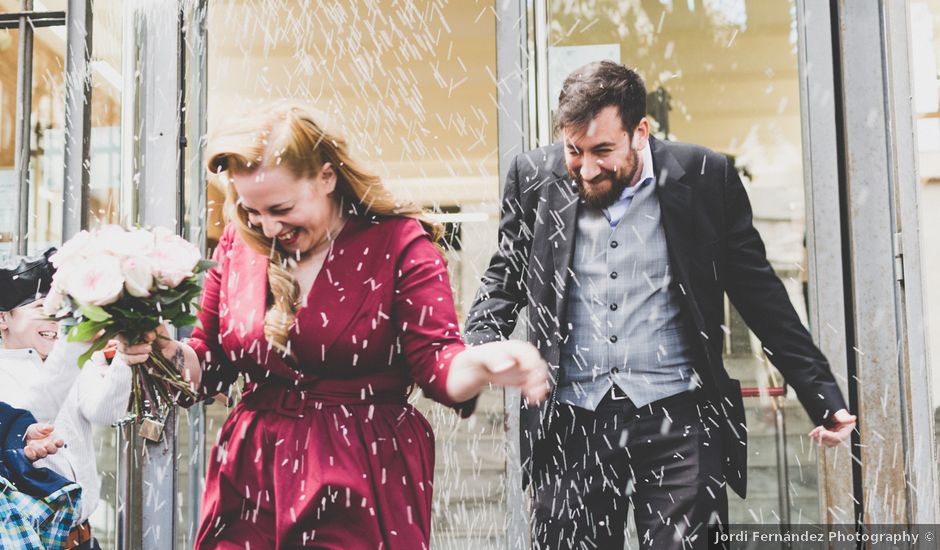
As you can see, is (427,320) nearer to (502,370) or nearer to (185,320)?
(502,370)

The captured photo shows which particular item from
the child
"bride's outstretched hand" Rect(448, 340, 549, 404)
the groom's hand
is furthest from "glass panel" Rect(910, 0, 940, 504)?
the child

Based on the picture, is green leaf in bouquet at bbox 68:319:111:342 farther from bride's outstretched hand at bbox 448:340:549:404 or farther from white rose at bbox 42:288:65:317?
bride's outstretched hand at bbox 448:340:549:404

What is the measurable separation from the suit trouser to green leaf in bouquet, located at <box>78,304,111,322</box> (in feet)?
4.61

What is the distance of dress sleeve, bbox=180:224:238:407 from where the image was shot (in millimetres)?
2266

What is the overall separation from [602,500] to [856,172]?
6.26 feet

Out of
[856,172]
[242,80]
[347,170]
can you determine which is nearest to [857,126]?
[856,172]

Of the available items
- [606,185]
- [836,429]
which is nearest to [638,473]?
[836,429]

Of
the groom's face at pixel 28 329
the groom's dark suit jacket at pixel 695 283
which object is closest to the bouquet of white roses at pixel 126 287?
the groom's dark suit jacket at pixel 695 283

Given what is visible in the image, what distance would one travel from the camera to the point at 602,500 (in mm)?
2895

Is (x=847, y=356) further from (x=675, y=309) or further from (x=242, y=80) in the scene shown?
(x=242, y=80)

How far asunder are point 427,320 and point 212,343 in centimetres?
60

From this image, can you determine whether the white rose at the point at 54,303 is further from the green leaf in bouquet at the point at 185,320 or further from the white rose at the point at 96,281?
the green leaf in bouquet at the point at 185,320

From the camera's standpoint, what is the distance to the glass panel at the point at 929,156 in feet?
12.3

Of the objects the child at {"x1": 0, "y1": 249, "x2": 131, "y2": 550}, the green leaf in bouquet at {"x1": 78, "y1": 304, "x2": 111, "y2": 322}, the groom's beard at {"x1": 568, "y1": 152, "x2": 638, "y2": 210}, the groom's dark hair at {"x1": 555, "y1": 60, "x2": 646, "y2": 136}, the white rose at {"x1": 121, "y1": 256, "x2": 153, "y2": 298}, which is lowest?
the child at {"x1": 0, "y1": 249, "x2": 131, "y2": 550}
